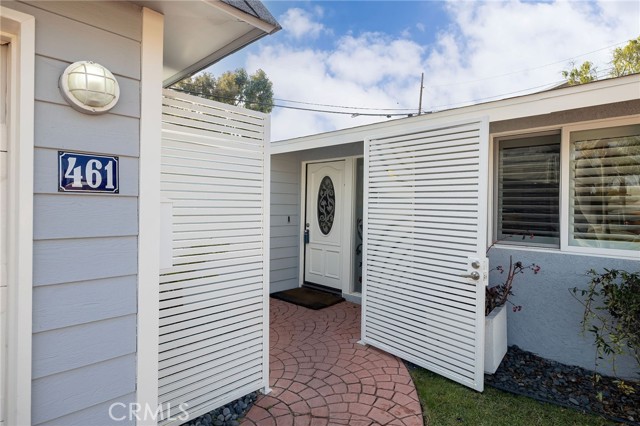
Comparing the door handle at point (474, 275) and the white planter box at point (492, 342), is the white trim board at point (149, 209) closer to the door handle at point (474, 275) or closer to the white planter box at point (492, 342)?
the door handle at point (474, 275)

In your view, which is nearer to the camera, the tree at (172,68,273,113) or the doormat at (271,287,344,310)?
the doormat at (271,287,344,310)

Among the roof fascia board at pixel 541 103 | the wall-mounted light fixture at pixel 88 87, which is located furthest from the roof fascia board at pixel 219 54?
the roof fascia board at pixel 541 103

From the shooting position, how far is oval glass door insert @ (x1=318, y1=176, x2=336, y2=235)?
19.0 feet

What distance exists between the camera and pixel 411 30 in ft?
39.9

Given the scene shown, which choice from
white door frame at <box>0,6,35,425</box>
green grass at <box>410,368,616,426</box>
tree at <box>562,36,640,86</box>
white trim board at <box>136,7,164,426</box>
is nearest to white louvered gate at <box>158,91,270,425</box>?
white trim board at <box>136,7,164,426</box>

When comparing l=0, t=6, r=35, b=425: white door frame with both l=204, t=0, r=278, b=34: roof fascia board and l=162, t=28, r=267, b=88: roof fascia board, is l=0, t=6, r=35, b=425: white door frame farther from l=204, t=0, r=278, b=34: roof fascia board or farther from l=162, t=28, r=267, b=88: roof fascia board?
l=162, t=28, r=267, b=88: roof fascia board

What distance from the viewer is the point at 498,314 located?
331 cm

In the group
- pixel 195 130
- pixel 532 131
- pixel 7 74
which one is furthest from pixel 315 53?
pixel 7 74

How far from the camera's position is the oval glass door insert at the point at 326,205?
5.79 metres

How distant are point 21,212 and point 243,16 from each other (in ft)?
4.48

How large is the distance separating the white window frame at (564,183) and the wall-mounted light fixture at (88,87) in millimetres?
3598

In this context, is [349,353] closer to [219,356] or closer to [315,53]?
[219,356]

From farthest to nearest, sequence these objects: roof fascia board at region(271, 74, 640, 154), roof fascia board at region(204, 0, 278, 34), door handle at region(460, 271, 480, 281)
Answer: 1. door handle at region(460, 271, 480, 281)
2. roof fascia board at region(271, 74, 640, 154)
3. roof fascia board at region(204, 0, 278, 34)

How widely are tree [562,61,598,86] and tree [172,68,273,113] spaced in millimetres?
11871
